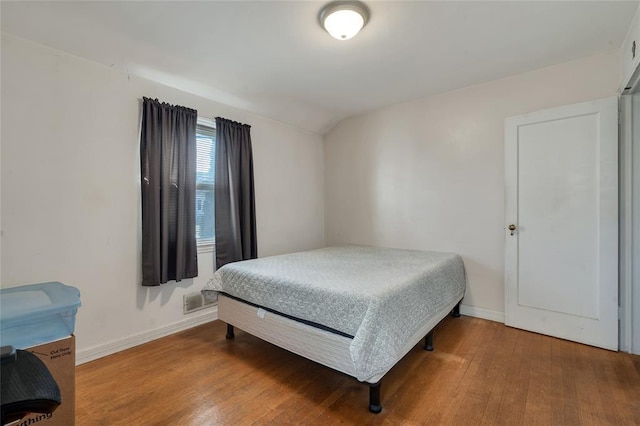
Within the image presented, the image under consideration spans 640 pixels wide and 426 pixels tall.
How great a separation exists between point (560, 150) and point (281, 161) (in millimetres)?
2888

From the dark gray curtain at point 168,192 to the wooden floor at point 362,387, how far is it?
692 mm

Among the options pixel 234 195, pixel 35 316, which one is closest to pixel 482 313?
pixel 234 195

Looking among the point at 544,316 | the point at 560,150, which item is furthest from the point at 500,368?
the point at 560,150

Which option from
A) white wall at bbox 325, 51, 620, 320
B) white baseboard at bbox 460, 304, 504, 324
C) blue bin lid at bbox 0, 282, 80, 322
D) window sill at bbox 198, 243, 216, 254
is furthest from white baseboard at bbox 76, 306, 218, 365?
white baseboard at bbox 460, 304, 504, 324

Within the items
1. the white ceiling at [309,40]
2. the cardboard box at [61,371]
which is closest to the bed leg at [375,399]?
the cardboard box at [61,371]

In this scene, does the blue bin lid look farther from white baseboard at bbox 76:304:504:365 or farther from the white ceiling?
the white ceiling

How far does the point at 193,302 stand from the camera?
9.29 feet

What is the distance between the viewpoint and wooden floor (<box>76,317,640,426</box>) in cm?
155

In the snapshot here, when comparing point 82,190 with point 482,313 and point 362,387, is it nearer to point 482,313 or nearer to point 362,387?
point 362,387

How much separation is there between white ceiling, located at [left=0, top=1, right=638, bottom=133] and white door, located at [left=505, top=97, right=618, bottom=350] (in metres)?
0.61

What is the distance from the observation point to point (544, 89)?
8.61 feet

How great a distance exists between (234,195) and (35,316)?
1.88m

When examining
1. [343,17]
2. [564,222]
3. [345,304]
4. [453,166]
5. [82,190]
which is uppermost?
[343,17]

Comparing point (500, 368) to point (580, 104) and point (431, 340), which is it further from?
point (580, 104)
